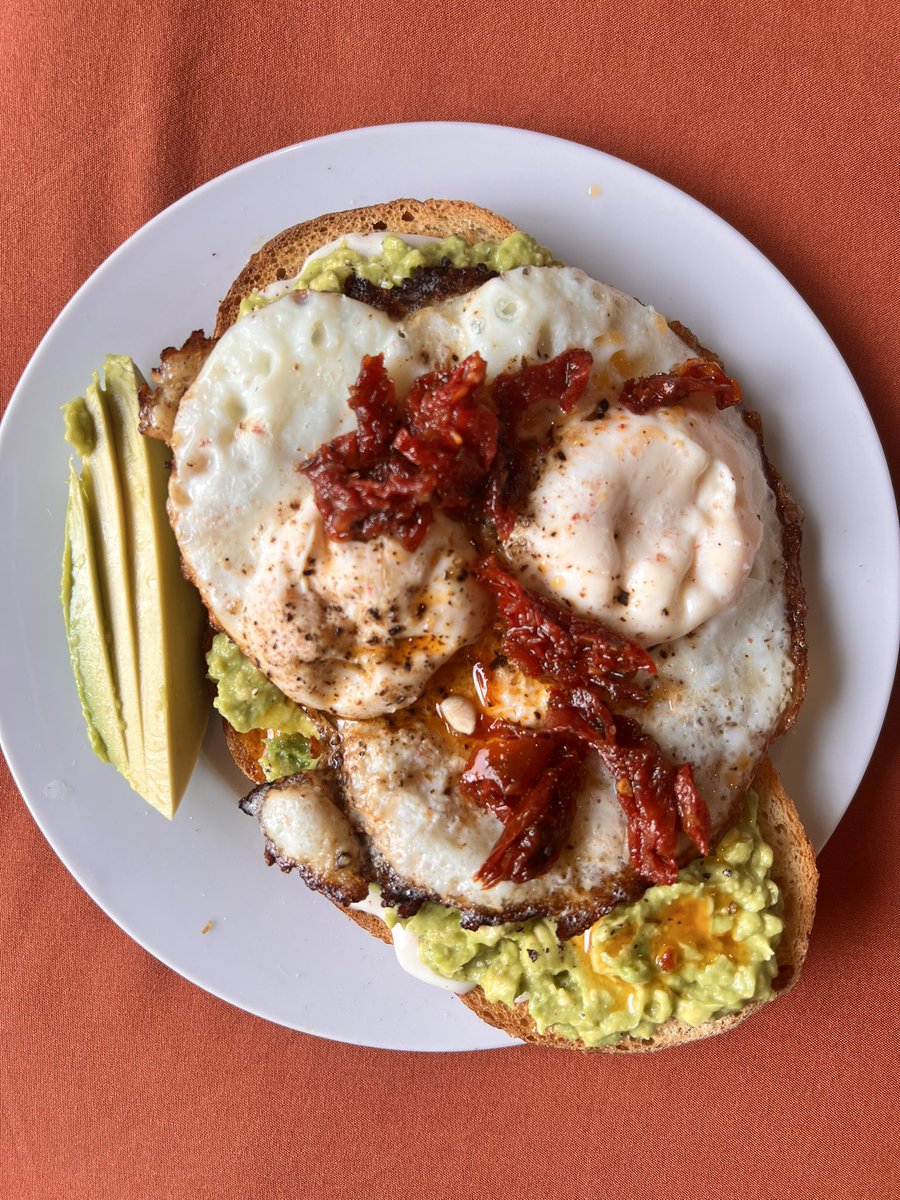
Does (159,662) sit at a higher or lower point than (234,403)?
lower

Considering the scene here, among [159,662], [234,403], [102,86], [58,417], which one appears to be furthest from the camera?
[102,86]

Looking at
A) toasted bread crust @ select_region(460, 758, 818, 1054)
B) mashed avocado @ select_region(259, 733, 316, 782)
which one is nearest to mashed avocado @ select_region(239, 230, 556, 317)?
mashed avocado @ select_region(259, 733, 316, 782)

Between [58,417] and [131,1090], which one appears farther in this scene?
[131,1090]

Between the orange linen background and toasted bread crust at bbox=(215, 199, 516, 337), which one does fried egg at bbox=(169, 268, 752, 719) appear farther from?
the orange linen background

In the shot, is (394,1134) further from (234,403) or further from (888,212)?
(888,212)

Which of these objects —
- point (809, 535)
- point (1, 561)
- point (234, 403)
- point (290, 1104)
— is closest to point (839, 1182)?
point (290, 1104)

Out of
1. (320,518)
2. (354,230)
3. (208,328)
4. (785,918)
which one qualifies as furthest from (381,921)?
(354,230)

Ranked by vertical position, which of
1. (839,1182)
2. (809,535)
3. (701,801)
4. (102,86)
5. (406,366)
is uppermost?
Answer: (102,86)

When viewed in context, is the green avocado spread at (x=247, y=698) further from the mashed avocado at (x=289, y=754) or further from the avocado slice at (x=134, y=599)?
the avocado slice at (x=134, y=599)
